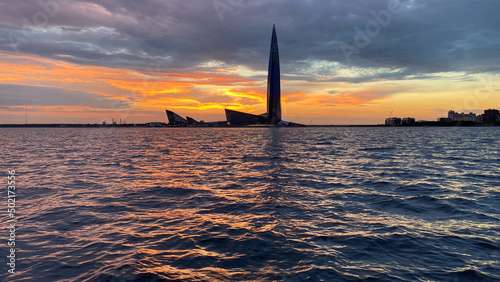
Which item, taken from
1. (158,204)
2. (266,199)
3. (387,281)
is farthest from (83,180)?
(387,281)

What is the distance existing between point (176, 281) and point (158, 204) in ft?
23.6

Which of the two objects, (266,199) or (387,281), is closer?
(387,281)

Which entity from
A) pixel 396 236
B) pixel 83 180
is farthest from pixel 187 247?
pixel 83 180

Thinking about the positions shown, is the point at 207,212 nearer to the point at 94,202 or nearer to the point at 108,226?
the point at 108,226

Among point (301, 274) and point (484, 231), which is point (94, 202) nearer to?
point (301, 274)

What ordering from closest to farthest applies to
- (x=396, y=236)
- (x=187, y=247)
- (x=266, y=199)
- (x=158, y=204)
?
1. (x=187, y=247)
2. (x=396, y=236)
3. (x=158, y=204)
4. (x=266, y=199)

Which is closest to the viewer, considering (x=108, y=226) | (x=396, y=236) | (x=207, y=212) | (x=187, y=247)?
(x=187, y=247)

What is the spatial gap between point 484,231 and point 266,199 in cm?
825

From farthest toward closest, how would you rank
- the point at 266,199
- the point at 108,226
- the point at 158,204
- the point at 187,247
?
the point at 266,199 < the point at 158,204 < the point at 108,226 < the point at 187,247

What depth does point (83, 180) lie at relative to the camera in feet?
65.1

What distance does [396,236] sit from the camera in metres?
9.38

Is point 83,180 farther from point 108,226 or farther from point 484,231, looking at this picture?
point 484,231

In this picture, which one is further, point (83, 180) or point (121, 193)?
point (83, 180)

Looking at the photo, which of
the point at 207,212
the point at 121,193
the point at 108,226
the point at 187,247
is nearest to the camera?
the point at 187,247
